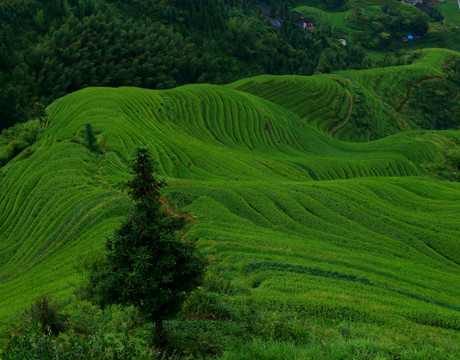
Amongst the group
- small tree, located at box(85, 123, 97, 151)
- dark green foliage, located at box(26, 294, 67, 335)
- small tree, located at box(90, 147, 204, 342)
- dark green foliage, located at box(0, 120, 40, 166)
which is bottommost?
dark green foliage, located at box(0, 120, 40, 166)

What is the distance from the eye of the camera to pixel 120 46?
93.0m

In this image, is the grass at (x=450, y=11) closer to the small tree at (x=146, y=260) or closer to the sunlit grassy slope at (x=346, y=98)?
the sunlit grassy slope at (x=346, y=98)

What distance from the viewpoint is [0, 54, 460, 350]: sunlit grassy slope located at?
16.4m

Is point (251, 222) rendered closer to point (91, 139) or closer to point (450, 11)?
point (91, 139)

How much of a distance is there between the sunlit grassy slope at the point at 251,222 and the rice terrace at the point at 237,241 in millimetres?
119

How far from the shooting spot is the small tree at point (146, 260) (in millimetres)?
10030

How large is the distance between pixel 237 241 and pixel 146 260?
1100 centimetres

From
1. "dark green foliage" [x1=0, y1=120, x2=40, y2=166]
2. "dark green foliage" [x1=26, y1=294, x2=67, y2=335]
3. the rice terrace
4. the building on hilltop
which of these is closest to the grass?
the building on hilltop

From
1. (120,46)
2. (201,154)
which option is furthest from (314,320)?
(120,46)

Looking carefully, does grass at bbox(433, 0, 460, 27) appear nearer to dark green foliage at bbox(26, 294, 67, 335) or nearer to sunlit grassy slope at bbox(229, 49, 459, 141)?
sunlit grassy slope at bbox(229, 49, 459, 141)

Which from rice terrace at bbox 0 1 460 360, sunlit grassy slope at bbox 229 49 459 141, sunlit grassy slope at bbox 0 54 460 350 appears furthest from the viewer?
sunlit grassy slope at bbox 229 49 459 141

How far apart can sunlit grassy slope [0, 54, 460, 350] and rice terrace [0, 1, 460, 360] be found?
12cm

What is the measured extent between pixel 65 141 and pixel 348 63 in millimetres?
125491

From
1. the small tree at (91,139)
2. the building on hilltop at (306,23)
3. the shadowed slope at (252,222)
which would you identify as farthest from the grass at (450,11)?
the small tree at (91,139)
